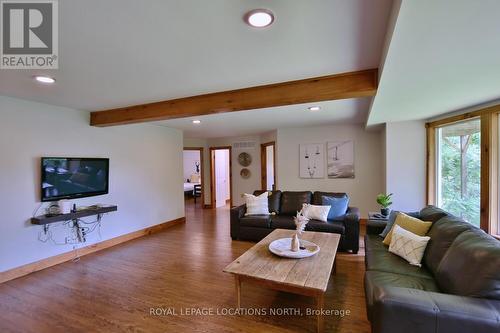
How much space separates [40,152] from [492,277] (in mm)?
4802

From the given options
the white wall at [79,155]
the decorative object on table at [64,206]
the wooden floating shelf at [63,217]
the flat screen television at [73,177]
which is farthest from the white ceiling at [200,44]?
the wooden floating shelf at [63,217]

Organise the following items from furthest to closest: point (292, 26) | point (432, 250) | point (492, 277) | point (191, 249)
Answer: point (191, 249)
point (432, 250)
point (292, 26)
point (492, 277)

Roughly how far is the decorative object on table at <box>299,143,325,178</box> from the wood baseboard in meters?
3.44

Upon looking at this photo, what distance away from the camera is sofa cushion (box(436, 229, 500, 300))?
145 centimetres

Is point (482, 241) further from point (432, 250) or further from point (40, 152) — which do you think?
point (40, 152)

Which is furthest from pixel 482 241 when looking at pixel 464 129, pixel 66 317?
pixel 66 317

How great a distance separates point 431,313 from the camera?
139cm

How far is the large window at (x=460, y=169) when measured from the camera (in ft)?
10.4

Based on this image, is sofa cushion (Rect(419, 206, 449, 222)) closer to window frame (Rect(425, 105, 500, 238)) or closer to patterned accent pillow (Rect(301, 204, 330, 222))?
window frame (Rect(425, 105, 500, 238))

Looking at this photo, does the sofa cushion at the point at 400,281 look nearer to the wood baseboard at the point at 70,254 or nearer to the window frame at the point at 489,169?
the window frame at the point at 489,169

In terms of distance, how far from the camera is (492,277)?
56.9 inches

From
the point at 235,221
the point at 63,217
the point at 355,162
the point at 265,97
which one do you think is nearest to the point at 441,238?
the point at 265,97

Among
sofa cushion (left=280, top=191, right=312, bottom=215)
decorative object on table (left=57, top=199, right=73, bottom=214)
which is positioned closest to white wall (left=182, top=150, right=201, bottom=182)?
sofa cushion (left=280, top=191, right=312, bottom=215)

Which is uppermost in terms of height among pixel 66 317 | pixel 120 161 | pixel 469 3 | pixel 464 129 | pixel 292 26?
pixel 292 26
